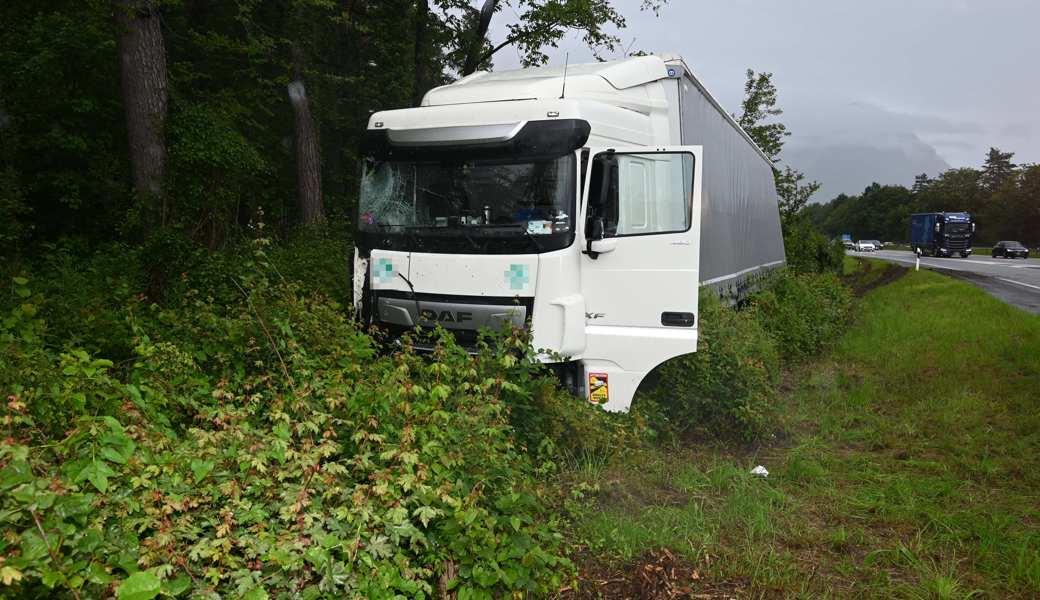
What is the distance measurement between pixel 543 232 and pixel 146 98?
7.09 m

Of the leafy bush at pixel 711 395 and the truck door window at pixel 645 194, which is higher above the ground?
the truck door window at pixel 645 194

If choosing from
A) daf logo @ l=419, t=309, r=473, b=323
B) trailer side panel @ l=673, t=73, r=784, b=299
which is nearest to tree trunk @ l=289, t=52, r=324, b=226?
trailer side panel @ l=673, t=73, r=784, b=299

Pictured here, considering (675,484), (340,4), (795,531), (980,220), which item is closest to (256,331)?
(675,484)

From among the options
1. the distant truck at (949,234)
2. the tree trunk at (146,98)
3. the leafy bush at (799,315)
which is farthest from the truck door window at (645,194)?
the distant truck at (949,234)

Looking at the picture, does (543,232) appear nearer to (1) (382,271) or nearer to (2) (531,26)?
(1) (382,271)

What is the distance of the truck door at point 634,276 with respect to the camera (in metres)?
5.60

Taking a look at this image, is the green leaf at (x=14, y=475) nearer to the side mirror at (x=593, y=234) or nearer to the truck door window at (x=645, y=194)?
the side mirror at (x=593, y=234)

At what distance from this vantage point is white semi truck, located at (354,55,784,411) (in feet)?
17.9

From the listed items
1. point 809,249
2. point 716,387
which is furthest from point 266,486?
point 809,249

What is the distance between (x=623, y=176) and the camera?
5.70 m

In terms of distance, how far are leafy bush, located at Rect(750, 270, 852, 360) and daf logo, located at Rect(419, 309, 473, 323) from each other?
15.7 feet

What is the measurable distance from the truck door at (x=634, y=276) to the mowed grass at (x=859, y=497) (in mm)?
749

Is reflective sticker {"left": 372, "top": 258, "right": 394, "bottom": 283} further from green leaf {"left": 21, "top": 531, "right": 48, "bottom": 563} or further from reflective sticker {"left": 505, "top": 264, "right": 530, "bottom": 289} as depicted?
green leaf {"left": 21, "top": 531, "right": 48, "bottom": 563}

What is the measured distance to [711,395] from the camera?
606 cm
